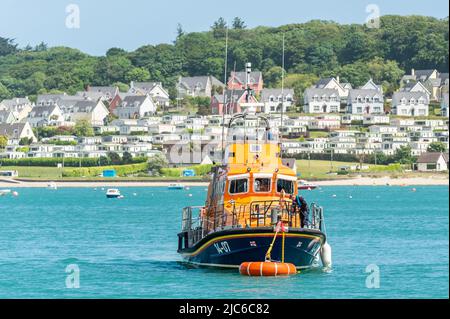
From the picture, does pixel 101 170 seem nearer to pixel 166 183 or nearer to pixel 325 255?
pixel 166 183

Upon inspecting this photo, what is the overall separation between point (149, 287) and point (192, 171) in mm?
147755

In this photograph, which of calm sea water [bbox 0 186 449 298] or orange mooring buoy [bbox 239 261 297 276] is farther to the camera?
calm sea water [bbox 0 186 449 298]


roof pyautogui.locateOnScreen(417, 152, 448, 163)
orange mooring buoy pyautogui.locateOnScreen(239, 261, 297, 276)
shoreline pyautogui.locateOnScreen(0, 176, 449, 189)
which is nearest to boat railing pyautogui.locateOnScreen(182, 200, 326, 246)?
orange mooring buoy pyautogui.locateOnScreen(239, 261, 297, 276)

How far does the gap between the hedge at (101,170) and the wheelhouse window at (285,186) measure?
147 m

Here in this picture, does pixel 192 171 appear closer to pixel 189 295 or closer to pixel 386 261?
pixel 386 261

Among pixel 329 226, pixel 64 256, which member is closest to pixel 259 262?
pixel 64 256

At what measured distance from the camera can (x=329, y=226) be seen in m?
79.1

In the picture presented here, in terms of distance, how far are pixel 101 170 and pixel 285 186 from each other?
15133cm

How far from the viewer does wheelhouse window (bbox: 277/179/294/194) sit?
4500cm

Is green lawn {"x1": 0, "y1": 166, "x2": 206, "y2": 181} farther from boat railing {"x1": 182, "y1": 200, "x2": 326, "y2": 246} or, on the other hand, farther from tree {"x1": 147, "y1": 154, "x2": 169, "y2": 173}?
boat railing {"x1": 182, "y1": 200, "x2": 326, "y2": 246}

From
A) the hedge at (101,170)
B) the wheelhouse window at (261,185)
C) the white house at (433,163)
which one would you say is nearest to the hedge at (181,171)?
the hedge at (101,170)

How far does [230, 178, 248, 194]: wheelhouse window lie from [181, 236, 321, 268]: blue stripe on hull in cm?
209

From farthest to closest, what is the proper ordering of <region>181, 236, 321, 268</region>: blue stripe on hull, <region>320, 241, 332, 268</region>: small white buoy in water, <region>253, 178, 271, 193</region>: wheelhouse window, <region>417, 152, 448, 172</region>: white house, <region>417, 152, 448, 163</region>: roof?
1. <region>417, 152, 448, 163</region>: roof
2. <region>417, 152, 448, 172</region>: white house
3. <region>320, 241, 332, 268</region>: small white buoy in water
4. <region>253, 178, 271, 193</region>: wheelhouse window
5. <region>181, 236, 321, 268</region>: blue stripe on hull

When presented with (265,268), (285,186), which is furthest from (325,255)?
(265,268)
